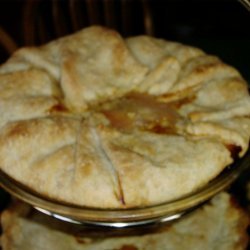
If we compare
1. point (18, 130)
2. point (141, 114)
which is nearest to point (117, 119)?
point (141, 114)

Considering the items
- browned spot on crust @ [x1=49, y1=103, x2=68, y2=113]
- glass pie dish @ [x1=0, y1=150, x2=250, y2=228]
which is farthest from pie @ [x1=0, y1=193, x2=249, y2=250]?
browned spot on crust @ [x1=49, y1=103, x2=68, y2=113]

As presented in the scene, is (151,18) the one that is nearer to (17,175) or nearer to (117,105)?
(117,105)

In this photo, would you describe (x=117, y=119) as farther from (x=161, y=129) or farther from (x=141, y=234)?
(x=141, y=234)

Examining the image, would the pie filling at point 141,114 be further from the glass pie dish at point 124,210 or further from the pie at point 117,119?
the glass pie dish at point 124,210

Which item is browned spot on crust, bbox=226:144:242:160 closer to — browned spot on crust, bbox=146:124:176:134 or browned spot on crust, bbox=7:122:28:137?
browned spot on crust, bbox=146:124:176:134

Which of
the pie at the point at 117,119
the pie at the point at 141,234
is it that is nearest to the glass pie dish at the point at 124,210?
the pie at the point at 117,119

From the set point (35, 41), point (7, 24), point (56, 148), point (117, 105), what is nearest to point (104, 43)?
point (117, 105)
